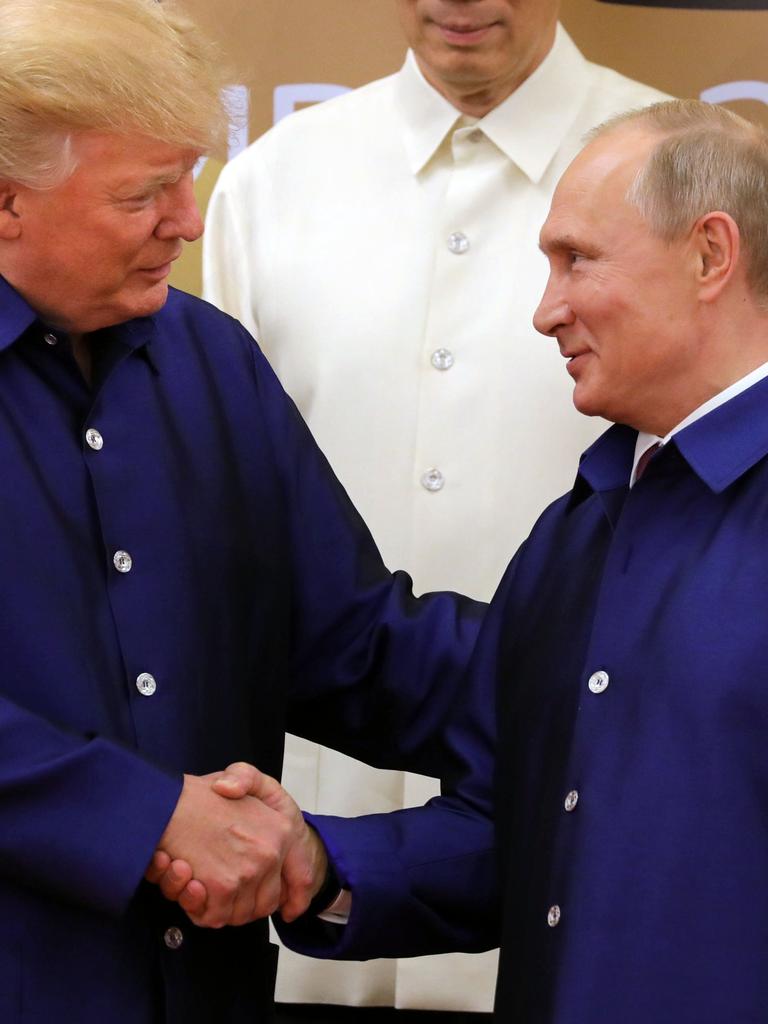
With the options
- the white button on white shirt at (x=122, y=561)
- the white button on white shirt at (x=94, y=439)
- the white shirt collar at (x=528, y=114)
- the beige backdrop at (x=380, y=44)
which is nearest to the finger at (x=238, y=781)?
the white button on white shirt at (x=122, y=561)

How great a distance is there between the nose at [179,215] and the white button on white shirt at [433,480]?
0.71 metres

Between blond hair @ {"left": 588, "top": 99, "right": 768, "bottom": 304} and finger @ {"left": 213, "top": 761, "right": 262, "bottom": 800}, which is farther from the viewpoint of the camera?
finger @ {"left": 213, "top": 761, "right": 262, "bottom": 800}

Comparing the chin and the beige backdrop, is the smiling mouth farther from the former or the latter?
the chin

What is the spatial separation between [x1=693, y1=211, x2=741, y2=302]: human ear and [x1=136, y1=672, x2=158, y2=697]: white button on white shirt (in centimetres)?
69

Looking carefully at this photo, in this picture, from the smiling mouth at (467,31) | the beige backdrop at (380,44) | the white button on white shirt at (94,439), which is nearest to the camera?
the white button on white shirt at (94,439)

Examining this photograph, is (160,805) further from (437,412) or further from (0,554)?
(437,412)

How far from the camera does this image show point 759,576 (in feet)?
5.49

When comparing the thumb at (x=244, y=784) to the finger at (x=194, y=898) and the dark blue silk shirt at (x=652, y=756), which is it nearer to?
the finger at (x=194, y=898)

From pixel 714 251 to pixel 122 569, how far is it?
691 mm

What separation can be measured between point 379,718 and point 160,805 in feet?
1.53

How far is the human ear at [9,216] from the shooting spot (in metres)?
1.91

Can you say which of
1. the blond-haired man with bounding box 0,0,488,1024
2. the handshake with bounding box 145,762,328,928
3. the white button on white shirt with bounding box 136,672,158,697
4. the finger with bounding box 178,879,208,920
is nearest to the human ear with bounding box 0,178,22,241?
the blond-haired man with bounding box 0,0,488,1024

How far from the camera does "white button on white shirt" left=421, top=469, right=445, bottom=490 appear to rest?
8.46ft

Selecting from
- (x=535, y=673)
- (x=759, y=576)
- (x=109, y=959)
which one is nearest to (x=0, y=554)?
(x=109, y=959)
